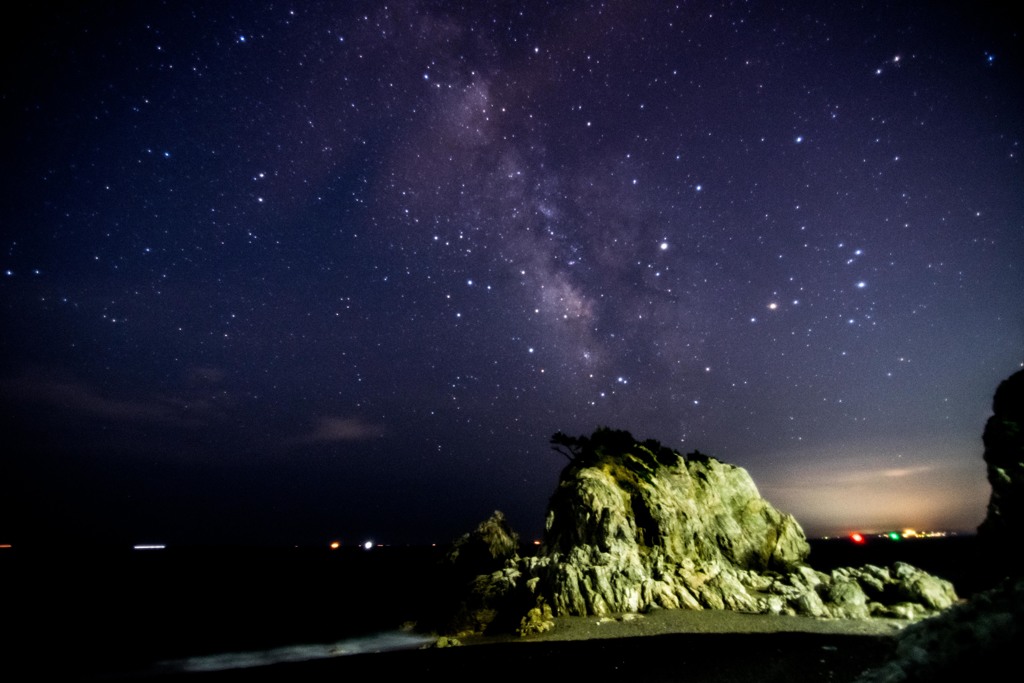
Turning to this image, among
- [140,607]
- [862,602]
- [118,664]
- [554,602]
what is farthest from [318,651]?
[140,607]

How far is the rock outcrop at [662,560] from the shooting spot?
75.2 feet

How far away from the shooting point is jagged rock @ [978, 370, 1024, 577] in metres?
21.7

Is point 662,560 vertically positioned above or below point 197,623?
above

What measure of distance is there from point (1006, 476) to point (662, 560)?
66.2ft

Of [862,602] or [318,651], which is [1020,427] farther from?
[318,651]

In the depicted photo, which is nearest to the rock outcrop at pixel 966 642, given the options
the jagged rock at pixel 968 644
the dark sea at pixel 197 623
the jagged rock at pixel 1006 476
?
the jagged rock at pixel 968 644

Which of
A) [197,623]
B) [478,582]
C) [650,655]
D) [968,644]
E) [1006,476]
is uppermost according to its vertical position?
[1006,476]

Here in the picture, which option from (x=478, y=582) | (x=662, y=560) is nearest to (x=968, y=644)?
(x=478, y=582)

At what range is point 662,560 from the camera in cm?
2769

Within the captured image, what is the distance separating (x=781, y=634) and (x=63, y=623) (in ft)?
177

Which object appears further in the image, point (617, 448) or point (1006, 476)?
point (617, 448)

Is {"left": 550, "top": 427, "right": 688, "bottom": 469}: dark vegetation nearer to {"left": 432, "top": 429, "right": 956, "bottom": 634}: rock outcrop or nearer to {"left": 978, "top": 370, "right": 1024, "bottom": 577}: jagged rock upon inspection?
{"left": 432, "top": 429, "right": 956, "bottom": 634}: rock outcrop

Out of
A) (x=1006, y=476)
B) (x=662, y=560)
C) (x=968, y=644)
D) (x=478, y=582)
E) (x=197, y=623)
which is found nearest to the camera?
(x=968, y=644)

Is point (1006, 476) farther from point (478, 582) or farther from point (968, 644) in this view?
point (478, 582)
